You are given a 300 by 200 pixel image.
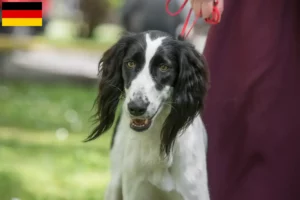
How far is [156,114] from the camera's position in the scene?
3645mm

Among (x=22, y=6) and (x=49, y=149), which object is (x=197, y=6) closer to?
(x=22, y=6)

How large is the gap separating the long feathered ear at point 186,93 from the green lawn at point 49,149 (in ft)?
4.71

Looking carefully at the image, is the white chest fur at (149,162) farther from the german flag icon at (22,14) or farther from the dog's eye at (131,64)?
the german flag icon at (22,14)

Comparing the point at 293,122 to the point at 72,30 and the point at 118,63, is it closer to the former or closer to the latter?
the point at 118,63

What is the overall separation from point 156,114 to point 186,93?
183 millimetres

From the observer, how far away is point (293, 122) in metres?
4.48

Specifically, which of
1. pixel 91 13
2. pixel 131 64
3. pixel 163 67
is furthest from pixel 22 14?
pixel 91 13

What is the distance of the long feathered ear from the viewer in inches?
146

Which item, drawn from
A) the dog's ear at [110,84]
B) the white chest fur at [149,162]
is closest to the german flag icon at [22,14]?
the dog's ear at [110,84]

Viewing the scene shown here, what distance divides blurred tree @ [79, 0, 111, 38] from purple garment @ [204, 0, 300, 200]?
774 inches

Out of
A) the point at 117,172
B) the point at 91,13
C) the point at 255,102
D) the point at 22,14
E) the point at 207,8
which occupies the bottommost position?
the point at 91,13

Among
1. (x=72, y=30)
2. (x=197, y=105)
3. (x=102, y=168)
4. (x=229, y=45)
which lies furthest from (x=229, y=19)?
(x=72, y=30)

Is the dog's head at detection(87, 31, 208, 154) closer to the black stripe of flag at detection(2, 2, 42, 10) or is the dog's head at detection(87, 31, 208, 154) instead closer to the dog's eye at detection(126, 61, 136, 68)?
the dog's eye at detection(126, 61, 136, 68)

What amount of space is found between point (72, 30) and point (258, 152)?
24.4 m
